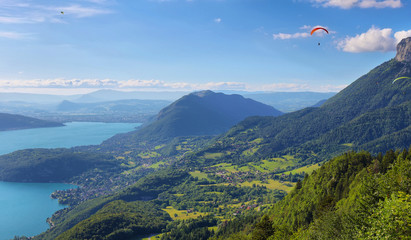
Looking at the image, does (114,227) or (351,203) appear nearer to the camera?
(351,203)

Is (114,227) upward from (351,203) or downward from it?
downward

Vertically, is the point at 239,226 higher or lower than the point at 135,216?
higher

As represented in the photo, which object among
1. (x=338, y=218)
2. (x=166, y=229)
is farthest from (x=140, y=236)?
(x=338, y=218)

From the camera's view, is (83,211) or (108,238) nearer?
(108,238)

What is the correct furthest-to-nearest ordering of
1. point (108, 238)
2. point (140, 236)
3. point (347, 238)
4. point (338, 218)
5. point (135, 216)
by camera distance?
point (135, 216) → point (140, 236) → point (108, 238) → point (338, 218) → point (347, 238)

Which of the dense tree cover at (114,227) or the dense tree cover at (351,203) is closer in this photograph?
the dense tree cover at (351,203)

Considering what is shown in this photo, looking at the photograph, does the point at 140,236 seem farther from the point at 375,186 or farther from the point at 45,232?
the point at 375,186

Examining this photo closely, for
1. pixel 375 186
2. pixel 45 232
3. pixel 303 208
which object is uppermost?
pixel 375 186

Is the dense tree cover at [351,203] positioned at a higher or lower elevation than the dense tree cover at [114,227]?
higher
